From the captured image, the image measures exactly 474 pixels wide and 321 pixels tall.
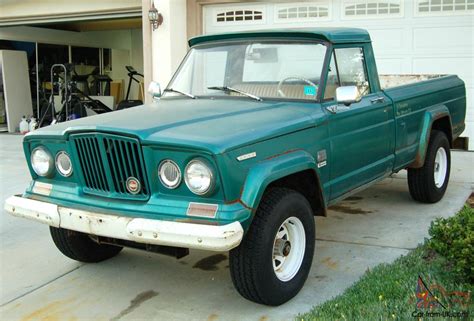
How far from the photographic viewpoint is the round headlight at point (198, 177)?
3246 mm

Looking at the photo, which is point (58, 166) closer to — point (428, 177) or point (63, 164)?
point (63, 164)

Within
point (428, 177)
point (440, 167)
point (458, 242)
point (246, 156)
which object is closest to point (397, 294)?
point (458, 242)

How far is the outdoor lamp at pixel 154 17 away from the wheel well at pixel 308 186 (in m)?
7.11

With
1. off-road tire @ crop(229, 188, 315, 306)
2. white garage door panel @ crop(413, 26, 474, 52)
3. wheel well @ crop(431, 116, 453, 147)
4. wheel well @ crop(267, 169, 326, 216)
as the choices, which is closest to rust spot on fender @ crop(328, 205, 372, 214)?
wheel well @ crop(431, 116, 453, 147)

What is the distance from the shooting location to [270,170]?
11.3ft

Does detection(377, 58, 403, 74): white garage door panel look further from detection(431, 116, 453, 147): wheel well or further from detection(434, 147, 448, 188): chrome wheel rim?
detection(434, 147, 448, 188): chrome wheel rim

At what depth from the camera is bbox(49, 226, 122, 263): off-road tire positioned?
173 inches

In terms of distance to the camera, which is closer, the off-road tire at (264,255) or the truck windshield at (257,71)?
the off-road tire at (264,255)

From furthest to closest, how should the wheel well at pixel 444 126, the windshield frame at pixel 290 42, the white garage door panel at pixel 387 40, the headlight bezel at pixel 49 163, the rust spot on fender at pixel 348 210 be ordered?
1. the white garage door panel at pixel 387 40
2. the wheel well at pixel 444 126
3. the rust spot on fender at pixel 348 210
4. the windshield frame at pixel 290 42
5. the headlight bezel at pixel 49 163

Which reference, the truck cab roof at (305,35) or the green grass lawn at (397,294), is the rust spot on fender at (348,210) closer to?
the green grass lawn at (397,294)

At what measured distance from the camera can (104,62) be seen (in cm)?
1836

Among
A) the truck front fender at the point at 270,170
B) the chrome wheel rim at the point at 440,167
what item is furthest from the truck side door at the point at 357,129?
the chrome wheel rim at the point at 440,167

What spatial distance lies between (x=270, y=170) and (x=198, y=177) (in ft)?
1.59

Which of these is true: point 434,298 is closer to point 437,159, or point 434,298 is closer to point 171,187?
point 171,187
